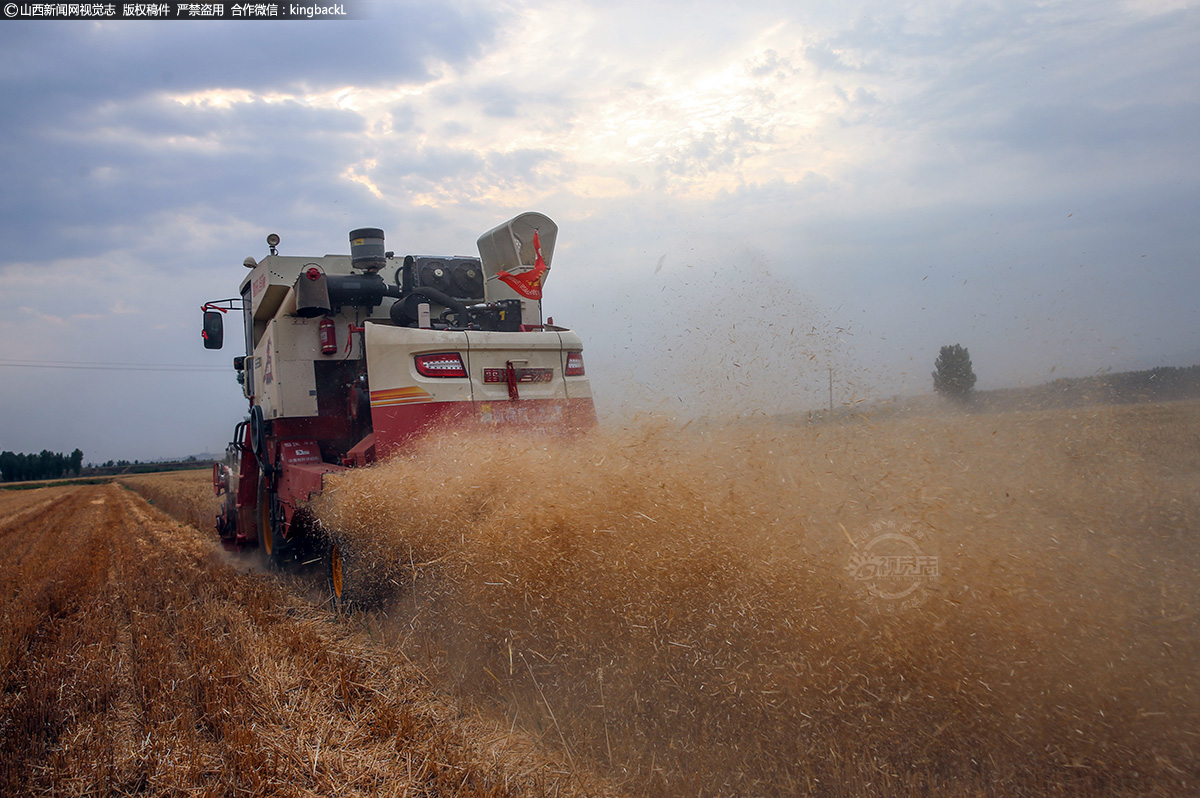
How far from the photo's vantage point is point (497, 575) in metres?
3.76

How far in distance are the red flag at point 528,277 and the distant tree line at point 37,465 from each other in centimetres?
8288

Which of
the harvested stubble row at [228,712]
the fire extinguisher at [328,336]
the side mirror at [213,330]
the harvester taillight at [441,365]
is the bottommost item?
the harvested stubble row at [228,712]

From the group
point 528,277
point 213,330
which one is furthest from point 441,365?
point 213,330

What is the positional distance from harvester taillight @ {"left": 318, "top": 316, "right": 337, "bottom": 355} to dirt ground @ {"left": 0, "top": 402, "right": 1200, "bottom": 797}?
2.46 m

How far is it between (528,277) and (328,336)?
2028 millimetres

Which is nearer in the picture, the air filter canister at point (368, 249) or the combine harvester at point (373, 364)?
the combine harvester at point (373, 364)

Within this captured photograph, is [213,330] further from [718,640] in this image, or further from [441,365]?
[718,640]

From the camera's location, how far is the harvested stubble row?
2908mm

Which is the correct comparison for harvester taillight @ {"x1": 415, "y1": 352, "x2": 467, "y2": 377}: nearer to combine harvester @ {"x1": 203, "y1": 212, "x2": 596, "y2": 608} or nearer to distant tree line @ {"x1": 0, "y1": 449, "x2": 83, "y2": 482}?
combine harvester @ {"x1": 203, "y1": 212, "x2": 596, "y2": 608}

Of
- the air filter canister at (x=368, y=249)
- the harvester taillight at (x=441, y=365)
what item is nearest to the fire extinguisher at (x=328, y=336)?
the air filter canister at (x=368, y=249)

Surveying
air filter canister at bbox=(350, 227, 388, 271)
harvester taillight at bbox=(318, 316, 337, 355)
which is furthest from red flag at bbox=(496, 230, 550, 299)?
harvester taillight at bbox=(318, 316, 337, 355)

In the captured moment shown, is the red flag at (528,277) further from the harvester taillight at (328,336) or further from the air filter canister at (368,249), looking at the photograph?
the harvester taillight at (328,336)

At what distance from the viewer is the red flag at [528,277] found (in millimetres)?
6484

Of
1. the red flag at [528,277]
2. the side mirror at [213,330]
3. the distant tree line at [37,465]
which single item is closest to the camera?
the red flag at [528,277]
